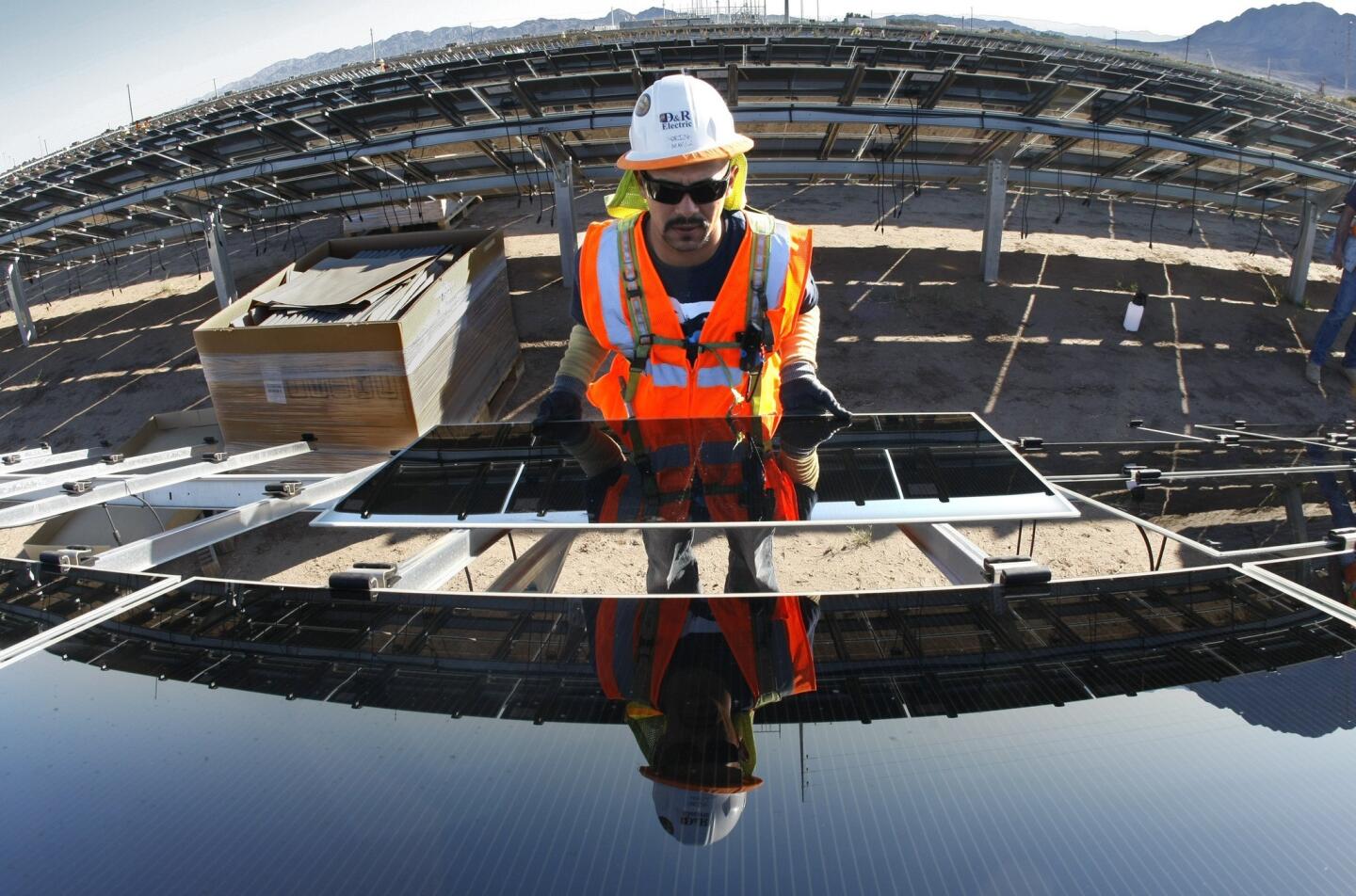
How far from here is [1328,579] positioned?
185 centimetres

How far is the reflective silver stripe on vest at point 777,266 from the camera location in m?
3.17

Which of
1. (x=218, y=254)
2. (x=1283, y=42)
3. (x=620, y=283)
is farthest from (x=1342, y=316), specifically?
(x=1283, y=42)

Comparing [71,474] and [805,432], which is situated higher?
[805,432]

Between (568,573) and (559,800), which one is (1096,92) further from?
(559,800)

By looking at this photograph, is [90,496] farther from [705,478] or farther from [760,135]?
[760,135]

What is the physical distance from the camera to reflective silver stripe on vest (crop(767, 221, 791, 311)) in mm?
3174

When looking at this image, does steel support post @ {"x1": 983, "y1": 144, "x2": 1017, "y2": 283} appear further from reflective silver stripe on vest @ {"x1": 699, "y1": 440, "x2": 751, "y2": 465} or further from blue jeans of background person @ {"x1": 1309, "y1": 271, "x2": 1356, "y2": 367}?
reflective silver stripe on vest @ {"x1": 699, "y1": 440, "x2": 751, "y2": 465}

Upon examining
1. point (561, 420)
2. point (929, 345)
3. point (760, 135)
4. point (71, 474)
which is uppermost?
point (760, 135)

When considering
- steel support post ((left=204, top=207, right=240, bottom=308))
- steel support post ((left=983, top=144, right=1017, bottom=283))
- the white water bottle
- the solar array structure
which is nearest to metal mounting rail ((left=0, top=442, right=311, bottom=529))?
the solar array structure

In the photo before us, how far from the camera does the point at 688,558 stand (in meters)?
2.60

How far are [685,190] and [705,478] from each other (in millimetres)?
1221

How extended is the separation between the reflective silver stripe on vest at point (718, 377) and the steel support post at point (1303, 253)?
35.3 feet

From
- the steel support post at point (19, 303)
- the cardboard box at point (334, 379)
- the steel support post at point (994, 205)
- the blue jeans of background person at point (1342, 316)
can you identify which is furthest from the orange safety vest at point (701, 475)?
the steel support post at point (19, 303)

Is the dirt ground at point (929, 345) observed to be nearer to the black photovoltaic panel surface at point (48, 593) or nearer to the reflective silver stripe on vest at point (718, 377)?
the reflective silver stripe on vest at point (718, 377)
